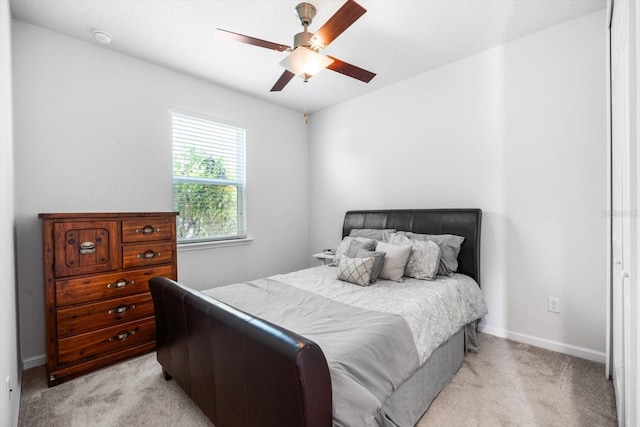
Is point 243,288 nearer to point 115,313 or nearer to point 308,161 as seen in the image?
point 115,313

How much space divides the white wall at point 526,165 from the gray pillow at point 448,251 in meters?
0.34

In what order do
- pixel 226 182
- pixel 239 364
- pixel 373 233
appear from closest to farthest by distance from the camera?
1. pixel 239 364
2. pixel 373 233
3. pixel 226 182

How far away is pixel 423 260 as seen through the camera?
8.34 feet

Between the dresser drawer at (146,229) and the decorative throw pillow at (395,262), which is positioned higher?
the dresser drawer at (146,229)

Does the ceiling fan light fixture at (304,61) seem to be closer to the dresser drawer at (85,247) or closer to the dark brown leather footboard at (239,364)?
the dark brown leather footboard at (239,364)

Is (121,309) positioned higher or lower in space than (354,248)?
lower

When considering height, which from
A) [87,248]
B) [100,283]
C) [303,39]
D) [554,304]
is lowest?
[554,304]

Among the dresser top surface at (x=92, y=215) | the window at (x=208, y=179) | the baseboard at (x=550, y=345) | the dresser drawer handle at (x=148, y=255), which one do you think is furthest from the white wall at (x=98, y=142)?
the baseboard at (x=550, y=345)

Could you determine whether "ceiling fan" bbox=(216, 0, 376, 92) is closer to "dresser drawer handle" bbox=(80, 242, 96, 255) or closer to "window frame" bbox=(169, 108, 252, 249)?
"window frame" bbox=(169, 108, 252, 249)

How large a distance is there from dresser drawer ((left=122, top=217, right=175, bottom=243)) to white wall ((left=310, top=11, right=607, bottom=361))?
2.36 meters

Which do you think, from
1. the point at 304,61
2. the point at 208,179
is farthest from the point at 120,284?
the point at 304,61

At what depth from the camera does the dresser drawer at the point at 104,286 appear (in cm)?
212

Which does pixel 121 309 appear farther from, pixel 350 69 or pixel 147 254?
pixel 350 69

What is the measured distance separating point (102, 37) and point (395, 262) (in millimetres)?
3067
